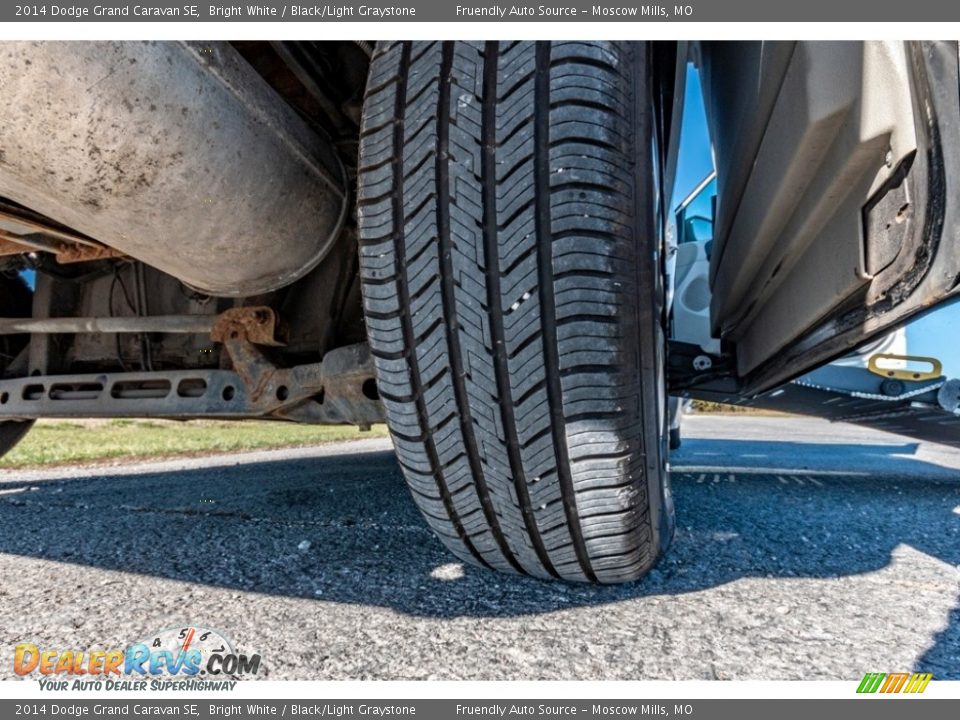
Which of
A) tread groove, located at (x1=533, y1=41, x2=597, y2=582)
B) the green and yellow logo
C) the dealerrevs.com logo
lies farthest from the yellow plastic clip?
the dealerrevs.com logo

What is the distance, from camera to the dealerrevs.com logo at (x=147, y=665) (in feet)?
2.43

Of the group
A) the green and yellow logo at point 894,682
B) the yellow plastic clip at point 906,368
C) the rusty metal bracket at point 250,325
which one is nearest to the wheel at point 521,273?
the green and yellow logo at point 894,682

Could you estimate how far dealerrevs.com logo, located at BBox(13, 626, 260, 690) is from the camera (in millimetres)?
740

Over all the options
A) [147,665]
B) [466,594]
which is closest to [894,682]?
[466,594]

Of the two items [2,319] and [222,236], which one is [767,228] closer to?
[222,236]

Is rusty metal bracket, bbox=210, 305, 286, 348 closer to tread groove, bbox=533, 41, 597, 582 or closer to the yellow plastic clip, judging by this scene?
tread groove, bbox=533, 41, 597, 582

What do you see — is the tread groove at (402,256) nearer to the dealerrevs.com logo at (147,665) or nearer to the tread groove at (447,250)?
the tread groove at (447,250)

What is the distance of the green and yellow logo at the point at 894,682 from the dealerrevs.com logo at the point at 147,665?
0.85 meters

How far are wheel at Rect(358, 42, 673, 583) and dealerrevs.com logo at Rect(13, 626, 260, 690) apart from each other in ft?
1.37

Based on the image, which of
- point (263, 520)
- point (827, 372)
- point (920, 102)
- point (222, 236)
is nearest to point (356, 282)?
point (222, 236)

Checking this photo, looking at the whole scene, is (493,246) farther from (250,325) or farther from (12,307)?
(12,307)

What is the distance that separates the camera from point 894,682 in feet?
2.37

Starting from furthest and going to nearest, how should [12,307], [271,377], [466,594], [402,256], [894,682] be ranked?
[12,307]
[271,377]
[466,594]
[402,256]
[894,682]

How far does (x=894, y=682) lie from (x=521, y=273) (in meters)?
0.77
